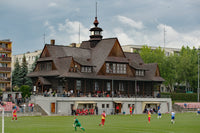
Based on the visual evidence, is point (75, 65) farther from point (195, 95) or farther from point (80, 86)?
point (195, 95)

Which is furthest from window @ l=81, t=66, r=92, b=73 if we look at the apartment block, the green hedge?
the green hedge

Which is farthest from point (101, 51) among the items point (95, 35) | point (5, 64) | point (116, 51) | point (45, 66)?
point (5, 64)

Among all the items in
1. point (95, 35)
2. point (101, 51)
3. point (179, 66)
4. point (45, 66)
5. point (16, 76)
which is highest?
point (95, 35)

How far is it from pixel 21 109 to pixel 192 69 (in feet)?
220

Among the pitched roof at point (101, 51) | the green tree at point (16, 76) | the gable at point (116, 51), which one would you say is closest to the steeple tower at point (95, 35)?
the pitched roof at point (101, 51)

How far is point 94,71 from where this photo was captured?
301ft

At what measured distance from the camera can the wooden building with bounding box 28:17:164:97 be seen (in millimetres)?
86938

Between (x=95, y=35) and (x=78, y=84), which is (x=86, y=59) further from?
(x=95, y=35)

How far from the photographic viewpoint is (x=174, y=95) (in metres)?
121

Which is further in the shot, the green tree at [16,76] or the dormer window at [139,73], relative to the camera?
the green tree at [16,76]

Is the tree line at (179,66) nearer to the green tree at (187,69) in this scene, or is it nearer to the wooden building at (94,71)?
the green tree at (187,69)

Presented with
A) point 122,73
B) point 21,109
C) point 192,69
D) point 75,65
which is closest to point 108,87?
point 122,73

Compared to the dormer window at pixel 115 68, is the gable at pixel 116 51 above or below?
above

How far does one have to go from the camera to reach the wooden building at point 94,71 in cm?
8694
